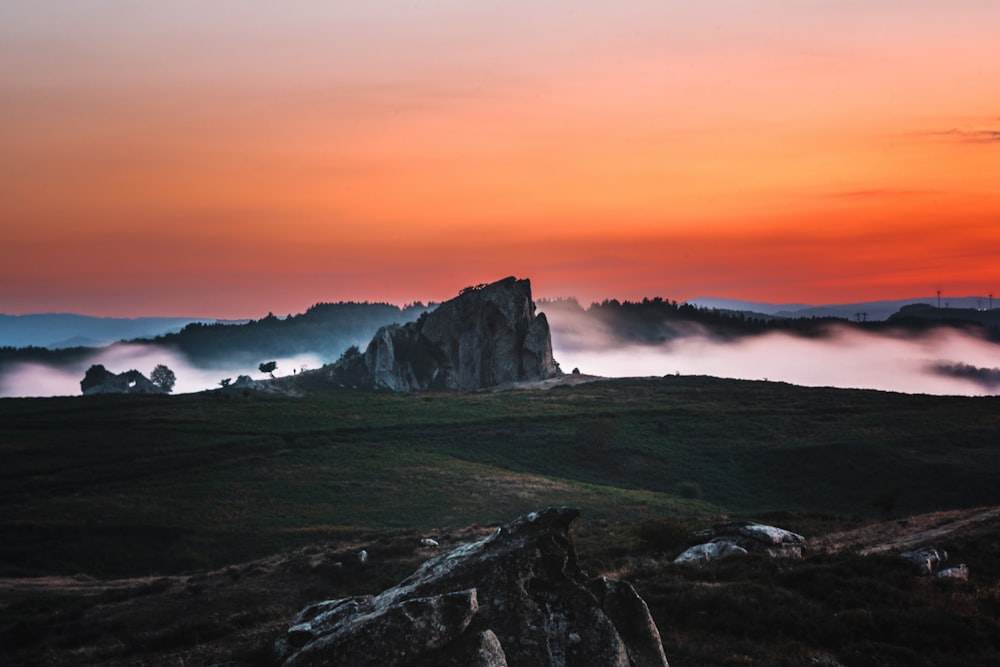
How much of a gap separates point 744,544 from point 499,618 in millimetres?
21291

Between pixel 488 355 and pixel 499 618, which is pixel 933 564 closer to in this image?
pixel 499 618

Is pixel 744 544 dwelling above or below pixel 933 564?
below

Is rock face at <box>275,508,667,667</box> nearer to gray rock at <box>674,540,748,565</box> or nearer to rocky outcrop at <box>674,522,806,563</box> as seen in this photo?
gray rock at <box>674,540,748,565</box>

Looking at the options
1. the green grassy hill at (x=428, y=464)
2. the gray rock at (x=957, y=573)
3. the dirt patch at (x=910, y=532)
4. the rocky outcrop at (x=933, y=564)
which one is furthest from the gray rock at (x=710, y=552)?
the green grassy hill at (x=428, y=464)

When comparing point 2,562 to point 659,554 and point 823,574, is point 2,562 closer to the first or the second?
point 659,554

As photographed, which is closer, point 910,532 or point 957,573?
point 957,573

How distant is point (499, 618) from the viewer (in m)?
16.9

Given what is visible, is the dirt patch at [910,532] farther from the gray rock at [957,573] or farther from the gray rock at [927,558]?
the gray rock at [957,573]

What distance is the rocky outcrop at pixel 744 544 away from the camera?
112ft

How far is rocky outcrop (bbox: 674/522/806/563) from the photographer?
3412 cm

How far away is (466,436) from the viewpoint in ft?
386

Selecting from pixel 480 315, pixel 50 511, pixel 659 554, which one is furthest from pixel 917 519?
pixel 480 315

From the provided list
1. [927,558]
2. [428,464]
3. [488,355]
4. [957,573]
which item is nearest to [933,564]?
[927,558]

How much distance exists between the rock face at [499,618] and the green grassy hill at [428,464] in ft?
136
